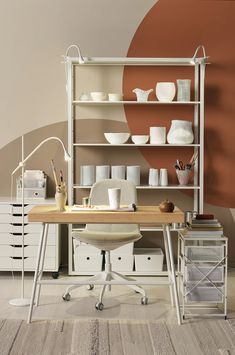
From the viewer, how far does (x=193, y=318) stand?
14.3 feet

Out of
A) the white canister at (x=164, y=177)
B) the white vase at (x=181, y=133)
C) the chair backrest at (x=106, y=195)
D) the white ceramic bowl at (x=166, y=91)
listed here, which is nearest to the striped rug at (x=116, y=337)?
the chair backrest at (x=106, y=195)

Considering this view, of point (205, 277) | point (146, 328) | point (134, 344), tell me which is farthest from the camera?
point (205, 277)

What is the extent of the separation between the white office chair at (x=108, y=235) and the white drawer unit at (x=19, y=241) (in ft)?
1.69

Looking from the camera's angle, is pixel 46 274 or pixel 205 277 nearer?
pixel 205 277

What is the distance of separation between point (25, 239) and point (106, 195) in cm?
89

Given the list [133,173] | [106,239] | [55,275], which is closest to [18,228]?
[55,275]

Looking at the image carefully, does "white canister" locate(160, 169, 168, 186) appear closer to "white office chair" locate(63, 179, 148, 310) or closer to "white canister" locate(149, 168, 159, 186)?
"white canister" locate(149, 168, 159, 186)

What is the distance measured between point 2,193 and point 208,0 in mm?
2546

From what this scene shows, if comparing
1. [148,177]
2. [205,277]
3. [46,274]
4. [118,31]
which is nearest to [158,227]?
[148,177]

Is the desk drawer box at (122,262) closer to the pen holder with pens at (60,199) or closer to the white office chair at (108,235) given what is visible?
the white office chair at (108,235)

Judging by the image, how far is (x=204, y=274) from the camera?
4.39 meters

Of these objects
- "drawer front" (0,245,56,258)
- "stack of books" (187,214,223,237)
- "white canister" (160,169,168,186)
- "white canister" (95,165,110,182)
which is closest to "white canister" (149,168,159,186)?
"white canister" (160,169,168,186)

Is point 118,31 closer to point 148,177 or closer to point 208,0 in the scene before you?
point 208,0

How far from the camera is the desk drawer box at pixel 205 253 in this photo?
174 inches
